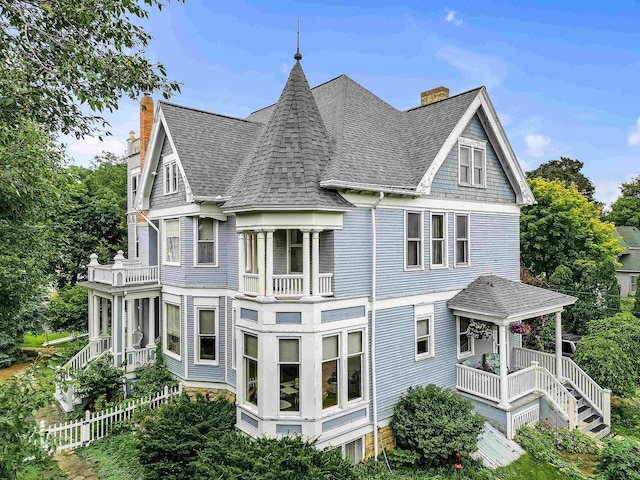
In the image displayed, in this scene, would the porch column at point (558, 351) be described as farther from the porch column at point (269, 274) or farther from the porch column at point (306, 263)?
the porch column at point (269, 274)

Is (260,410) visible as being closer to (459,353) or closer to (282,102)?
(459,353)

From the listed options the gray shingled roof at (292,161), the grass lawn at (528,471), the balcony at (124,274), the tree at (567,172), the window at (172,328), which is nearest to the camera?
the gray shingled roof at (292,161)

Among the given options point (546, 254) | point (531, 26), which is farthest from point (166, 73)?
point (546, 254)

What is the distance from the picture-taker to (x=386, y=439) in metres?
12.1

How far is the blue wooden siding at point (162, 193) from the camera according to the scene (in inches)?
603

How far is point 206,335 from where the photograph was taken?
14.6 meters

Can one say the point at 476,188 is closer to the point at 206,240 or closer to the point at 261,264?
the point at 261,264

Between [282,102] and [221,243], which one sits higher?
[282,102]

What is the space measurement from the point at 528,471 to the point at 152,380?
13.4 meters

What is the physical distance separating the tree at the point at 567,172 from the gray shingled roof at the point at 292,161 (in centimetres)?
4397

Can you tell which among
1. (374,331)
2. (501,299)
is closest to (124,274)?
(374,331)

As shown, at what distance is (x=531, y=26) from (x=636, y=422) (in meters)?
17.3

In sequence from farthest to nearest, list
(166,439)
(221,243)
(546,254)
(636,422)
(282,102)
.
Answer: (546,254) < (636,422) < (221,243) < (282,102) < (166,439)

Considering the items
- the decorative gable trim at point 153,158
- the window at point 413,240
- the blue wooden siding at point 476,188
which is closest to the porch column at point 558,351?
the blue wooden siding at point 476,188
